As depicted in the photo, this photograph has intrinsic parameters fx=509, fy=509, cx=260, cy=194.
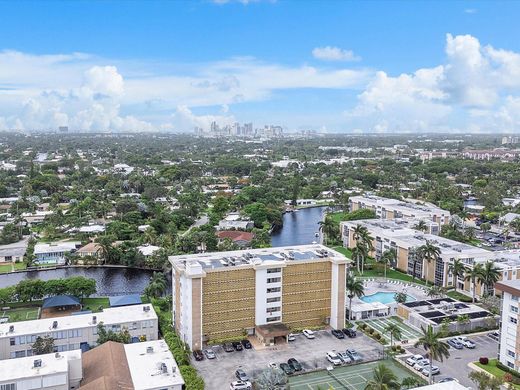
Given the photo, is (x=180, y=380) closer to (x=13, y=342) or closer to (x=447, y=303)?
(x=13, y=342)

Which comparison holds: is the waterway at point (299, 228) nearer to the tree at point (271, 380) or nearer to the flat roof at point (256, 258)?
the flat roof at point (256, 258)

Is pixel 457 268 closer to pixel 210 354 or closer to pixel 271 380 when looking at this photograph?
pixel 210 354

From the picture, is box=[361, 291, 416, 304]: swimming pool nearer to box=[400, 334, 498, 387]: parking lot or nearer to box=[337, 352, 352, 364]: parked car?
box=[400, 334, 498, 387]: parking lot

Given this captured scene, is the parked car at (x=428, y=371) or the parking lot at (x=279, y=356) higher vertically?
the parked car at (x=428, y=371)

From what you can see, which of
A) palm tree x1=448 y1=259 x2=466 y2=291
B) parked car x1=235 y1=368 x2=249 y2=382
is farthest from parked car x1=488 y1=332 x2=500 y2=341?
parked car x1=235 y1=368 x2=249 y2=382

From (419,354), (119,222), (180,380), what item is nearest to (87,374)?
(180,380)

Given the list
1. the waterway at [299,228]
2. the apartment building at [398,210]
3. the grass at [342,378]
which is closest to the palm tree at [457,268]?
the grass at [342,378]
